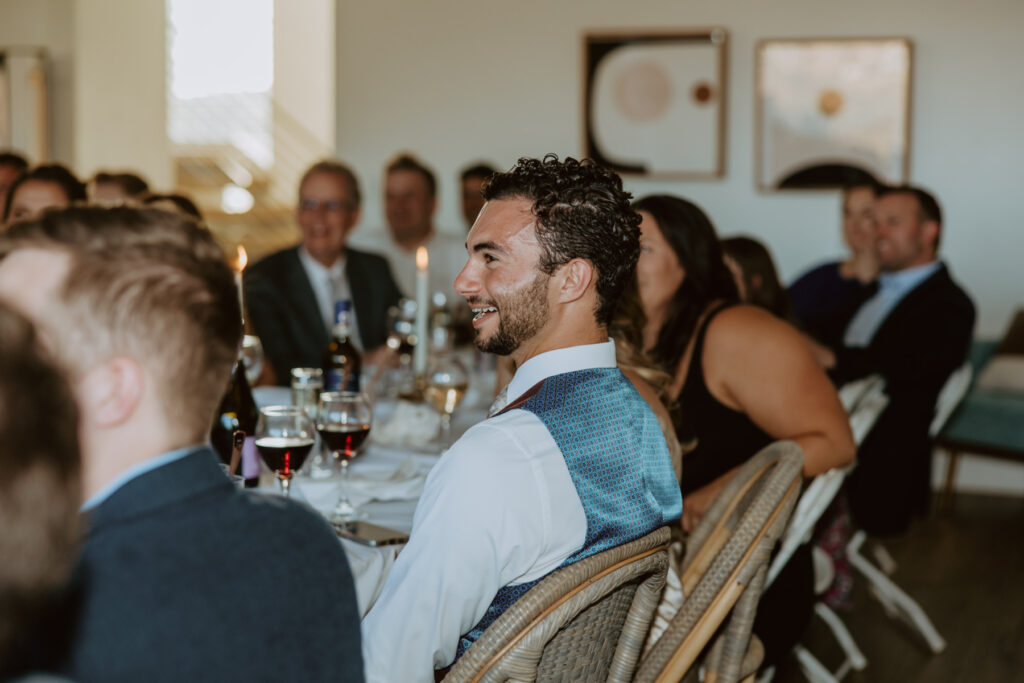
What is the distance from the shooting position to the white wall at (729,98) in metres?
5.20

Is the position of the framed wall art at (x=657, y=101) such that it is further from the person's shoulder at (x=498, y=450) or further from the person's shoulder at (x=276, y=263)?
the person's shoulder at (x=498, y=450)

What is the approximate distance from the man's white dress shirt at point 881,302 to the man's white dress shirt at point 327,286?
1.97m

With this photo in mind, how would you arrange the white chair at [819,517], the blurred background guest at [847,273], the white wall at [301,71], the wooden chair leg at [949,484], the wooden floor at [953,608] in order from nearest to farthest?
the white chair at [819,517]
the wooden floor at [953,608]
the blurred background guest at [847,273]
the wooden chair leg at [949,484]
the white wall at [301,71]

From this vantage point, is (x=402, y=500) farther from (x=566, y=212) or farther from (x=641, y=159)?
(x=641, y=159)

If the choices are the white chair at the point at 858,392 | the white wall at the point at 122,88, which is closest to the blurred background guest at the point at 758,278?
the white chair at the point at 858,392

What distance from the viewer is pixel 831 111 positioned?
532 cm

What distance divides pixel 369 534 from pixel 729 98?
14.2 feet

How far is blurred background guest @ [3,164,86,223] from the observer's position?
2947 millimetres

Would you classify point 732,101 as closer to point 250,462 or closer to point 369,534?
point 250,462

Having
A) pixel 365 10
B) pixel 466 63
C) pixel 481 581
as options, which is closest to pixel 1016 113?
pixel 466 63

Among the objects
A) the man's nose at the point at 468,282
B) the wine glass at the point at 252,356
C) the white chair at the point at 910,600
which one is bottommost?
→ the white chair at the point at 910,600

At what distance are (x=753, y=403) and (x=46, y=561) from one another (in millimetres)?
1825

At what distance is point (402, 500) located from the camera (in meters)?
1.86

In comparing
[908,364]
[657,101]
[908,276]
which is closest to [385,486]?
[908,364]
